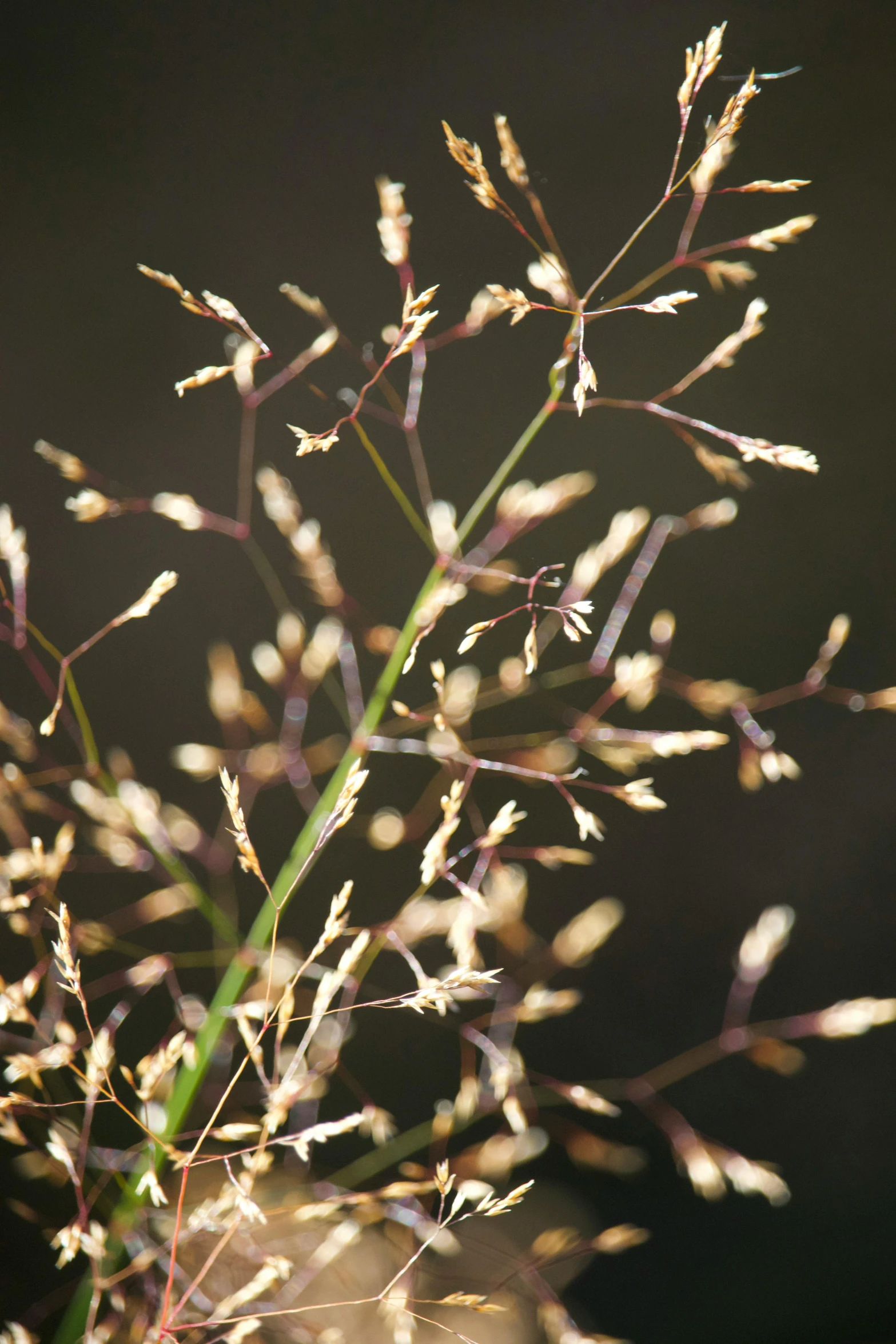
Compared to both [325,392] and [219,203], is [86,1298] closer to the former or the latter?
[325,392]

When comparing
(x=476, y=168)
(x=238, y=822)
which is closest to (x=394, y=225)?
(x=476, y=168)

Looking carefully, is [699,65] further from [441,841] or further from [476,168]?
[441,841]

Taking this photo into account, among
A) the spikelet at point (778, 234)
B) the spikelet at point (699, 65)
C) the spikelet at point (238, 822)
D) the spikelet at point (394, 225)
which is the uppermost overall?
the spikelet at point (699, 65)

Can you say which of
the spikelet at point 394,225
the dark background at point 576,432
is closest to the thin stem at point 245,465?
the dark background at point 576,432

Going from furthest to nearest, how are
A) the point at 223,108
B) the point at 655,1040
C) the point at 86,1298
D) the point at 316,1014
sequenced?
the point at 655,1040 → the point at 223,108 → the point at 86,1298 → the point at 316,1014

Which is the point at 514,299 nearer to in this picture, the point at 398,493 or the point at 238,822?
the point at 398,493

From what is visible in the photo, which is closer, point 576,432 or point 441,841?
point 441,841

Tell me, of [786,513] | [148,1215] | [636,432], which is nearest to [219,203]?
[636,432]

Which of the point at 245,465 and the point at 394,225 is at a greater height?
the point at 394,225

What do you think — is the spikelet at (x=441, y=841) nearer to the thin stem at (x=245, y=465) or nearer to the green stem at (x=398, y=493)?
the green stem at (x=398, y=493)
